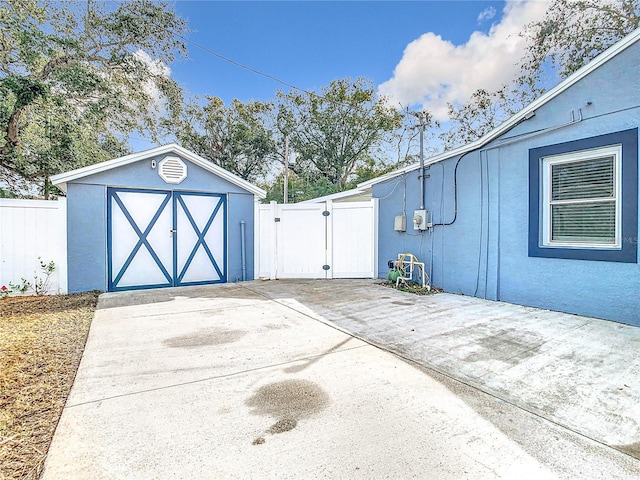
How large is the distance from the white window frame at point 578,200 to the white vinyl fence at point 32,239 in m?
8.08

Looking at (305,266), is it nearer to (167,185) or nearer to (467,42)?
(167,185)

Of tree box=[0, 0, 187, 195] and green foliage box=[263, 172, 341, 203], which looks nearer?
tree box=[0, 0, 187, 195]

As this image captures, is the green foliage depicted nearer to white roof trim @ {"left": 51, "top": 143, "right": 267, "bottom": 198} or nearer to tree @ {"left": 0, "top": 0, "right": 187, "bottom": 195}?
tree @ {"left": 0, "top": 0, "right": 187, "bottom": 195}

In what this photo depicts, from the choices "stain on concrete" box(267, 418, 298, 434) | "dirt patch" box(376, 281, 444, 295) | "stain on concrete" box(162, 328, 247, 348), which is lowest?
"stain on concrete" box(267, 418, 298, 434)

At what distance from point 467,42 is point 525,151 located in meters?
6.18

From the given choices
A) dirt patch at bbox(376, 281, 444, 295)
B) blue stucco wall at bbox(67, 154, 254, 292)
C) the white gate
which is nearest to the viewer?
blue stucco wall at bbox(67, 154, 254, 292)

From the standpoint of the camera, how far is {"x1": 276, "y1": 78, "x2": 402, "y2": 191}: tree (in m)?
19.8

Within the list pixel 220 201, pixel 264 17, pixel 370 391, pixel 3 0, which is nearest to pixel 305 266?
pixel 220 201

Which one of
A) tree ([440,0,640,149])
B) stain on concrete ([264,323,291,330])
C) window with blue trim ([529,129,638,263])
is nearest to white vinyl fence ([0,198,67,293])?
stain on concrete ([264,323,291,330])

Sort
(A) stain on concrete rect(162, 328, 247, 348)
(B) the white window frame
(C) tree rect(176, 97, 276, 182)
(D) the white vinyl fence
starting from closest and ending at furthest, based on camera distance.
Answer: (A) stain on concrete rect(162, 328, 247, 348) → (B) the white window frame → (D) the white vinyl fence → (C) tree rect(176, 97, 276, 182)

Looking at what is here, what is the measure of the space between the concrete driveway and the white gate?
12.4 feet

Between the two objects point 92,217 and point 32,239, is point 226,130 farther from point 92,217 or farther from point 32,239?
point 32,239

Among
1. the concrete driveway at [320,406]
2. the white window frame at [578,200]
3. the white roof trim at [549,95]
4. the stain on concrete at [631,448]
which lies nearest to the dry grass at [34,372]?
the concrete driveway at [320,406]

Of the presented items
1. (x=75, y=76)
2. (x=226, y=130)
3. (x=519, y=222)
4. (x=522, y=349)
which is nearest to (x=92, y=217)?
(x=75, y=76)
